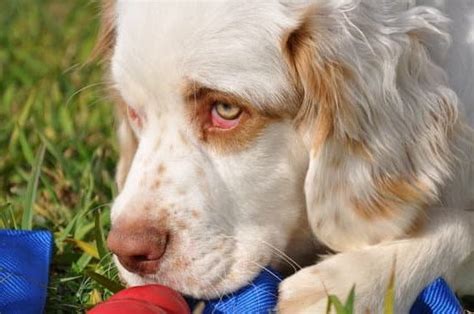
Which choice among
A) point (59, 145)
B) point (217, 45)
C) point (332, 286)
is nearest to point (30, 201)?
point (59, 145)

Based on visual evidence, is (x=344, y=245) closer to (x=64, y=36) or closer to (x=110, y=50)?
(x=110, y=50)

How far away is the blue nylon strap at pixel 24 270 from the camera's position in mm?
3797

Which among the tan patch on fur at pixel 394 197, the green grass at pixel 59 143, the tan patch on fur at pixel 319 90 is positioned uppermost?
the tan patch on fur at pixel 319 90

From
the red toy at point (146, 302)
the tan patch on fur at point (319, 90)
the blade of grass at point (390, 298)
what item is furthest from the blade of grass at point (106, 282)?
the blade of grass at point (390, 298)

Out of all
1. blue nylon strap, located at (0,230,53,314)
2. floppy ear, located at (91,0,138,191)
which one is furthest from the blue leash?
floppy ear, located at (91,0,138,191)

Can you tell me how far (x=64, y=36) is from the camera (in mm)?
7316

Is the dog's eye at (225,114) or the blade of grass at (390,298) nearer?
the blade of grass at (390,298)

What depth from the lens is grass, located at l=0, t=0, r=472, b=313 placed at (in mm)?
4316

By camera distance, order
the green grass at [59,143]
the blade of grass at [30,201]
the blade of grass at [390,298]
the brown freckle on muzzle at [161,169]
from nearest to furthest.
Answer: the blade of grass at [390,298] → the brown freckle on muzzle at [161,169] → the green grass at [59,143] → the blade of grass at [30,201]

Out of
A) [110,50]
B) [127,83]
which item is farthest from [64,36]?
[127,83]

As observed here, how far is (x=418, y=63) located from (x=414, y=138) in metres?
0.22

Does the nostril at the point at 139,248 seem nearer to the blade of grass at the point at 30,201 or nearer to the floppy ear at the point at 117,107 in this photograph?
the floppy ear at the point at 117,107

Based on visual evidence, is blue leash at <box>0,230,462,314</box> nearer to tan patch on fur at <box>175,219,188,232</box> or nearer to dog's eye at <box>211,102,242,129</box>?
tan patch on fur at <box>175,219,188,232</box>

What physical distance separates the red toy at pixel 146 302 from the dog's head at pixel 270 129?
0.16 m
